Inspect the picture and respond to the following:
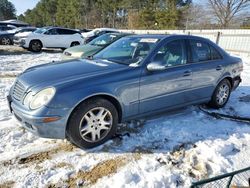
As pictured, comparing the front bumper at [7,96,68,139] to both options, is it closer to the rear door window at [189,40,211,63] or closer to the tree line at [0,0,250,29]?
the rear door window at [189,40,211,63]

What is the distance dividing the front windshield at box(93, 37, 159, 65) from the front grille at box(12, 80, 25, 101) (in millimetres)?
1469

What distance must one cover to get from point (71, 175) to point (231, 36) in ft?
47.6

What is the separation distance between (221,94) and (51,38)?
39.8 feet

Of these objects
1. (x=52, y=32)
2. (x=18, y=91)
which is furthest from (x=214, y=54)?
(x=52, y=32)

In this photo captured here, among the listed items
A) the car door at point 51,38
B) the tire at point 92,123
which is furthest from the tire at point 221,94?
the car door at point 51,38

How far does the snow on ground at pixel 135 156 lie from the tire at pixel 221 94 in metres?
0.70

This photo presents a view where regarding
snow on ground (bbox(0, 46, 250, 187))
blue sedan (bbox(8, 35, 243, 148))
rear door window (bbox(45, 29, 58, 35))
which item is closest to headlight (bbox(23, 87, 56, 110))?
blue sedan (bbox(8, 35, 243, 148))

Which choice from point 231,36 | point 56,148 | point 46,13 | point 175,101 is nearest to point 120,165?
point 56,148

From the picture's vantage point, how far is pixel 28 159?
3.33 metres

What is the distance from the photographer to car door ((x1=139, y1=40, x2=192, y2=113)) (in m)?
3.95

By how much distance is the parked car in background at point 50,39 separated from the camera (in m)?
14.7

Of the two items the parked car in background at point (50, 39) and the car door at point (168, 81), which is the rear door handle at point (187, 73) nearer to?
the car door at point (168, 81)

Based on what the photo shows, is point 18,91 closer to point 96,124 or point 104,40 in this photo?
point 96,124

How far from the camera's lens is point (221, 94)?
5.31 metres
